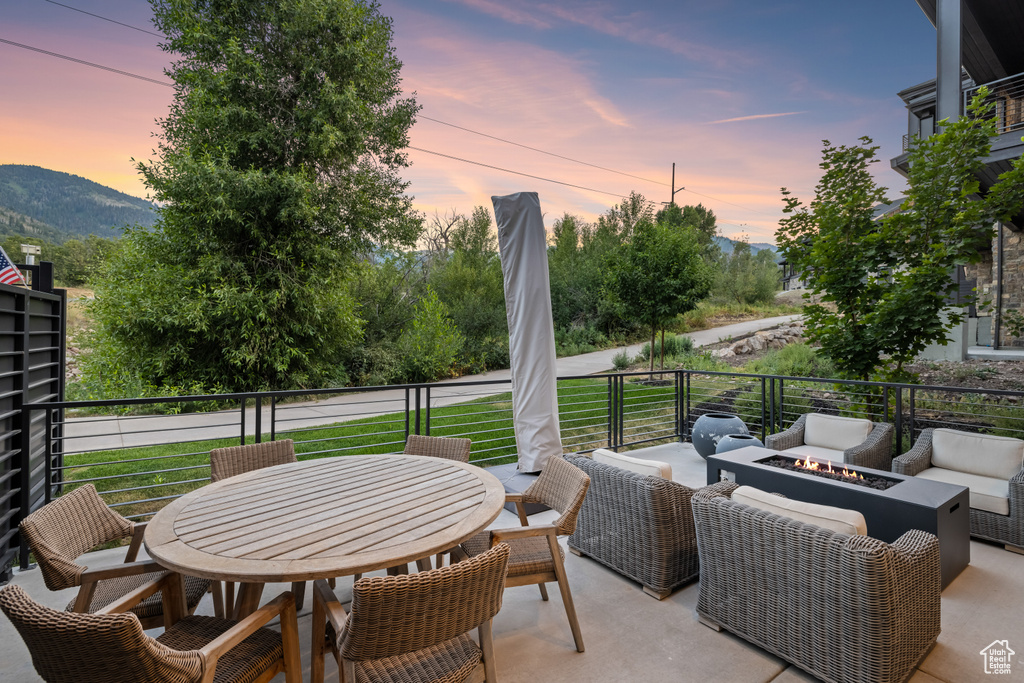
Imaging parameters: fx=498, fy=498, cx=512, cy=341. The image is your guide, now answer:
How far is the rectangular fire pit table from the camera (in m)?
2.59

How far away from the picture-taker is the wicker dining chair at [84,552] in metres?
1.60

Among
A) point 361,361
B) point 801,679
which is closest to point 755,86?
point 361,361

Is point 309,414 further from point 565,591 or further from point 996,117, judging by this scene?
point 996,117

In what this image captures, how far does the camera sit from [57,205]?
1272 cm

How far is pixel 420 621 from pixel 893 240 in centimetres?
582

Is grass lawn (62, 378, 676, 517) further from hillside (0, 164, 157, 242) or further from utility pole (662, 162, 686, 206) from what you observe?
utility pole (662, 162, 686, 206)

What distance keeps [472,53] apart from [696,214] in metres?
18.2

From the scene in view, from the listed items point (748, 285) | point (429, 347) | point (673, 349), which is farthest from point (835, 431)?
point (748, 285)

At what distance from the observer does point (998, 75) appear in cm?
863

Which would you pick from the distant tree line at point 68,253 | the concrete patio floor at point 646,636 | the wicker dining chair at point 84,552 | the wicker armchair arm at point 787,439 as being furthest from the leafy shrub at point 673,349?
the distant tree line at point 68,253

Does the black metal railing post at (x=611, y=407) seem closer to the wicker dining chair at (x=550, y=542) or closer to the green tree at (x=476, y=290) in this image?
the wicker dining chair at (x=550, y=542)

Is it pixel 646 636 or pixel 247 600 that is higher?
pixel 247 600

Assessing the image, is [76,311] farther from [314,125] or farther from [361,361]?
[314,125]

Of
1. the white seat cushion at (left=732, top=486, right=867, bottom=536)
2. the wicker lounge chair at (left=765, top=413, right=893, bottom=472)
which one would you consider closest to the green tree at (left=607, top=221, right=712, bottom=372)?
the wicker lounge chair at (left=765, top=413, right=893, bottom=472)
